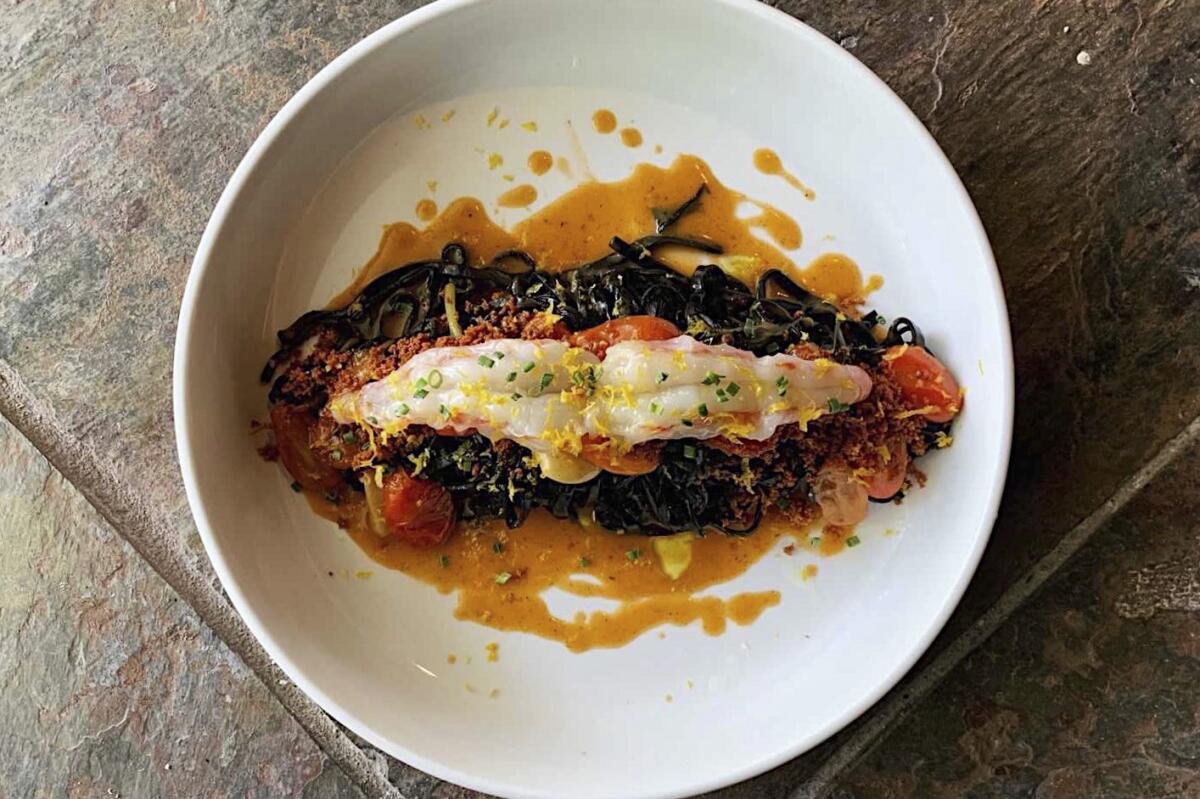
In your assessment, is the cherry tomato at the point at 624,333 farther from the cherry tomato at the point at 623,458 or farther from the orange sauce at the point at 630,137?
the orange sauce at the point at 630,137

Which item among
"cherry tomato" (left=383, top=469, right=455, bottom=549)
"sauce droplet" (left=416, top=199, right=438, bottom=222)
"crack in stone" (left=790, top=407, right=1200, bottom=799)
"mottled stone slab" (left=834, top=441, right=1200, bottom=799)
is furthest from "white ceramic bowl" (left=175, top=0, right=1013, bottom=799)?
"mottled stone slab" (left=834, top=441, right=1200, bottom=799)

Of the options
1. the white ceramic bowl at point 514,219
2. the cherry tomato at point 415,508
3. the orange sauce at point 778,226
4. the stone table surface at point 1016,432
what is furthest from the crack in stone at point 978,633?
the cherry tomato at point 415,508

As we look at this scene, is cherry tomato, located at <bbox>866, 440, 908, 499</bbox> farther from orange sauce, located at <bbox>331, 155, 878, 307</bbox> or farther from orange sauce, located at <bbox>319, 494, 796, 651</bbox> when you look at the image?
orange sauce, located at <bbox>331, 155, 878, 307</bbox>

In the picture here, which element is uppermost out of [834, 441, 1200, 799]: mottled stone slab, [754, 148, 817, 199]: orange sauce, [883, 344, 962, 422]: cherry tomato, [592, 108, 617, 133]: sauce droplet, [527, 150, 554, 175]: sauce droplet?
[592, 108, 617, 133]: sauce droplet

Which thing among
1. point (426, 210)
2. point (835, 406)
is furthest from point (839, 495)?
point (426, 210)

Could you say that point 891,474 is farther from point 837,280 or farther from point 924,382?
point 837,280

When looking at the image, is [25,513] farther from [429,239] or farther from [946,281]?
[946,281]
